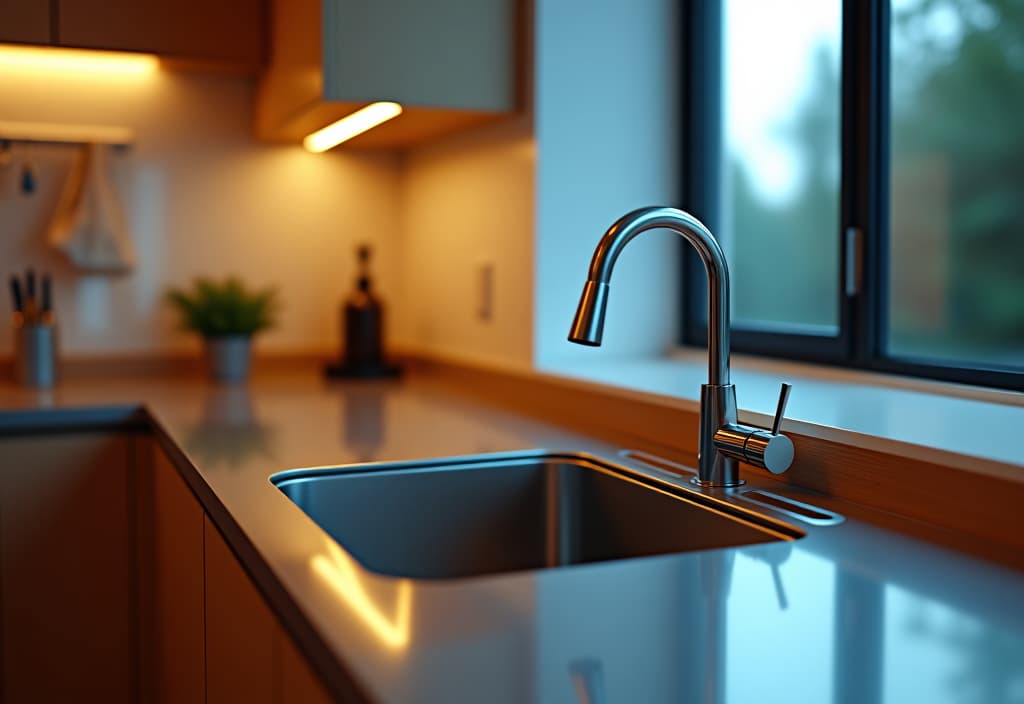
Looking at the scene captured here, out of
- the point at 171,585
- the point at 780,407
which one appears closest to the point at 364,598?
the point at 780,407

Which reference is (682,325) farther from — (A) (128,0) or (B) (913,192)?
(B) (913,192)

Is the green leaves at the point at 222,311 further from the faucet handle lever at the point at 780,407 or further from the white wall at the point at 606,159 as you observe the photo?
the faucet handle lever at the point at 780,407

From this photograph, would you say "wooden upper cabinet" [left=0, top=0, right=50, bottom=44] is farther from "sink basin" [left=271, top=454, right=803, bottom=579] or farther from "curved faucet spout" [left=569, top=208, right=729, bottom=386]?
"curved faucet spout" [left=569, top=208, right=729, bottom=386]

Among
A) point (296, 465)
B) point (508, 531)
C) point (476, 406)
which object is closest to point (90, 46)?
point (476, 406)

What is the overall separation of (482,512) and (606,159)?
86 cm

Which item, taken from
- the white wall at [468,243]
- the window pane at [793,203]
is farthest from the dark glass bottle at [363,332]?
the window pane at [793,203]

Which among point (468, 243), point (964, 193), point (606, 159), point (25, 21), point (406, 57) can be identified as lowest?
point (468, 243)

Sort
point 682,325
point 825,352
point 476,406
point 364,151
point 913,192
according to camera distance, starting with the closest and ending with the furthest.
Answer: point 825,352 < point 476,406 < point 682,325 < point 364,151 < point 913,192

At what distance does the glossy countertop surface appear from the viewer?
0.64 m

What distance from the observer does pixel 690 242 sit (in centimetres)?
116

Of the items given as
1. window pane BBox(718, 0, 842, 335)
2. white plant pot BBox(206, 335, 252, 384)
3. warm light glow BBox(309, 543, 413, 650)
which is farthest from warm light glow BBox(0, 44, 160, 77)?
window pane BBox(718, 0, 842, 335)

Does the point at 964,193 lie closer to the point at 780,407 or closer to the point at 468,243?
the point at 468,243

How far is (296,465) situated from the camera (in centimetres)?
134

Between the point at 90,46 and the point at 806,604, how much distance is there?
1.89m
